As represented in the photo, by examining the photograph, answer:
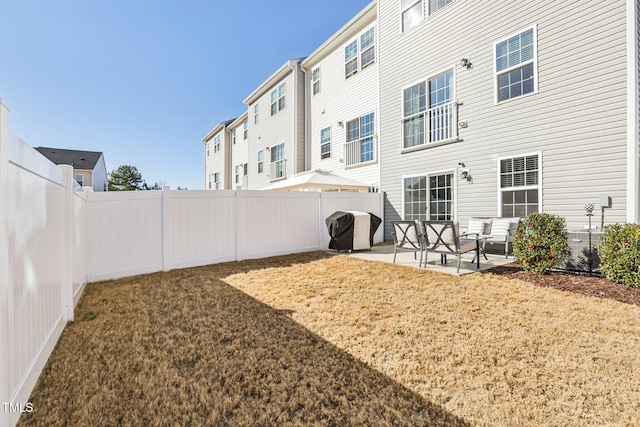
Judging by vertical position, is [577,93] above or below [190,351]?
above

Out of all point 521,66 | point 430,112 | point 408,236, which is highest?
point 521,66

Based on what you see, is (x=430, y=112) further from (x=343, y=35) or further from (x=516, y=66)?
(x=343, y=35)

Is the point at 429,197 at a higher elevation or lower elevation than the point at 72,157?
lower

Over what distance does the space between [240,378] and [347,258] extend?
206 inches

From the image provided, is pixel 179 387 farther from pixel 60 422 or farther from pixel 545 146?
pixel 545 146

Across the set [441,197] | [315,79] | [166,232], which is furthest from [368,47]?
[166,232]

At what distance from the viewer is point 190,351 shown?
269 cm

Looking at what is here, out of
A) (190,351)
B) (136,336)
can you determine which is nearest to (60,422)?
(190,351)

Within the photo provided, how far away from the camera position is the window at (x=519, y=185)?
6801 mm

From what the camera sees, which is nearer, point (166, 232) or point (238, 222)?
point (166, 232)

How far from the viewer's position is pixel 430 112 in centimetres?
894

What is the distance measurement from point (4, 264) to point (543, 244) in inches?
268

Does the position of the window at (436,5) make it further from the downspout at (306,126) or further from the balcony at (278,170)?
the balcony at (278,170)

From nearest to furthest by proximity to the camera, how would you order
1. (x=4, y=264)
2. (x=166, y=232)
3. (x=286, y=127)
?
(x=4, y=264), (x=166, y=232), (x=286, y=127)
